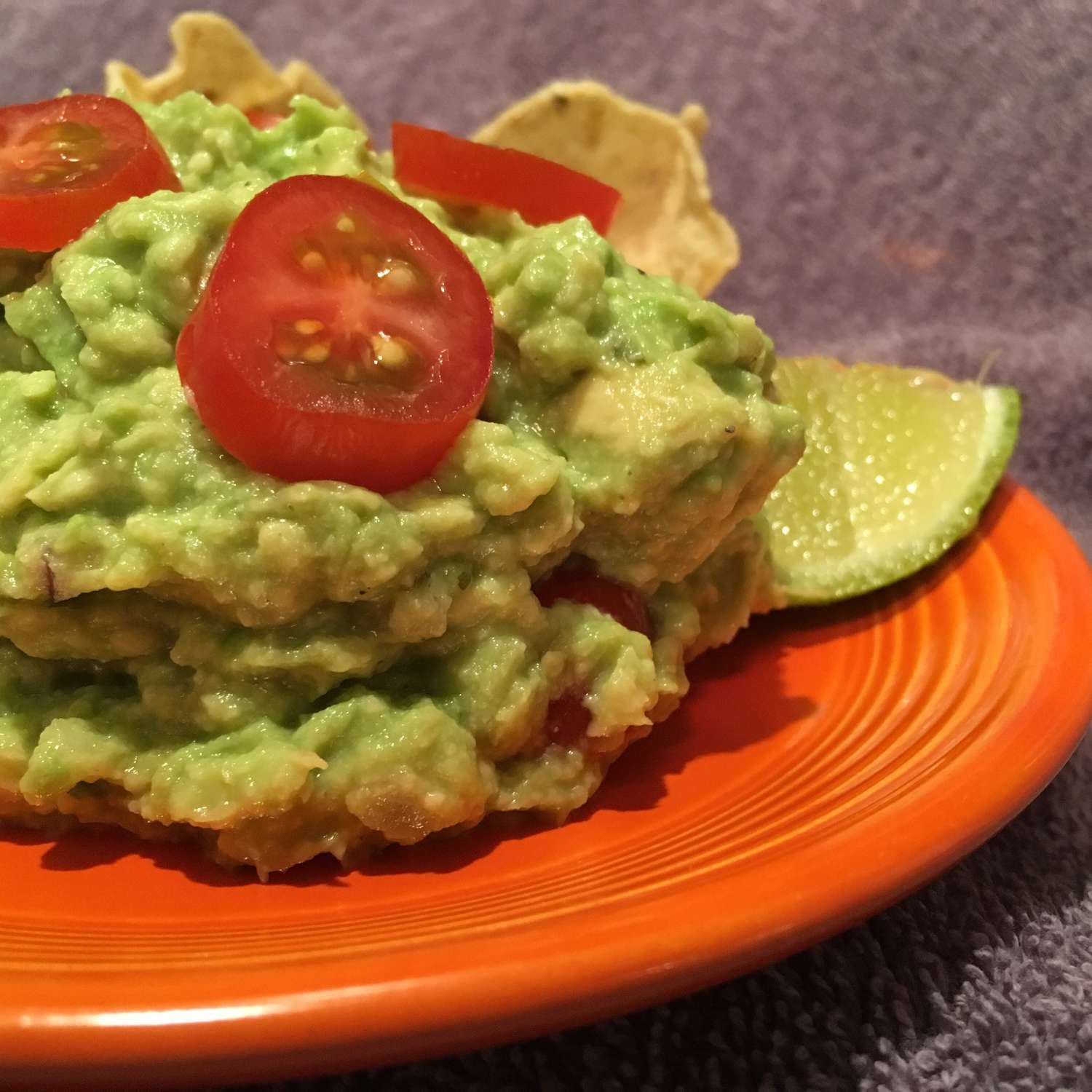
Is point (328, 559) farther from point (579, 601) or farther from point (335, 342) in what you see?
point (579, 601)

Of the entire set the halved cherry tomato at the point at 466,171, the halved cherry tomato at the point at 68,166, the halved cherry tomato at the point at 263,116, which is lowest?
the halved cherry tomato at the point at 263,116

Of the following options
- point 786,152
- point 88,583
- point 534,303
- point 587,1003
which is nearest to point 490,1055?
point 587,1003

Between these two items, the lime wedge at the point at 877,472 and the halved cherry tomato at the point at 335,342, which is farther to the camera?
the lime wedge at the point at 877,472

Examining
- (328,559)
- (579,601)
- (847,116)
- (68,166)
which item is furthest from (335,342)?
(847,116)

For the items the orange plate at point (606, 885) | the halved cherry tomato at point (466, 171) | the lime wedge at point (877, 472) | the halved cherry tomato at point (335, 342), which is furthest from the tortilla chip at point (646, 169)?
the halved cherry tomato at point (335, 342)

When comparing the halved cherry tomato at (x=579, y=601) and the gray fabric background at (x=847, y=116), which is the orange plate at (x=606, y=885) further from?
the gray fabric background at (x=847, y=116)

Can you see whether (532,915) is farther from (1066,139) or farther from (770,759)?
(1066,139)
